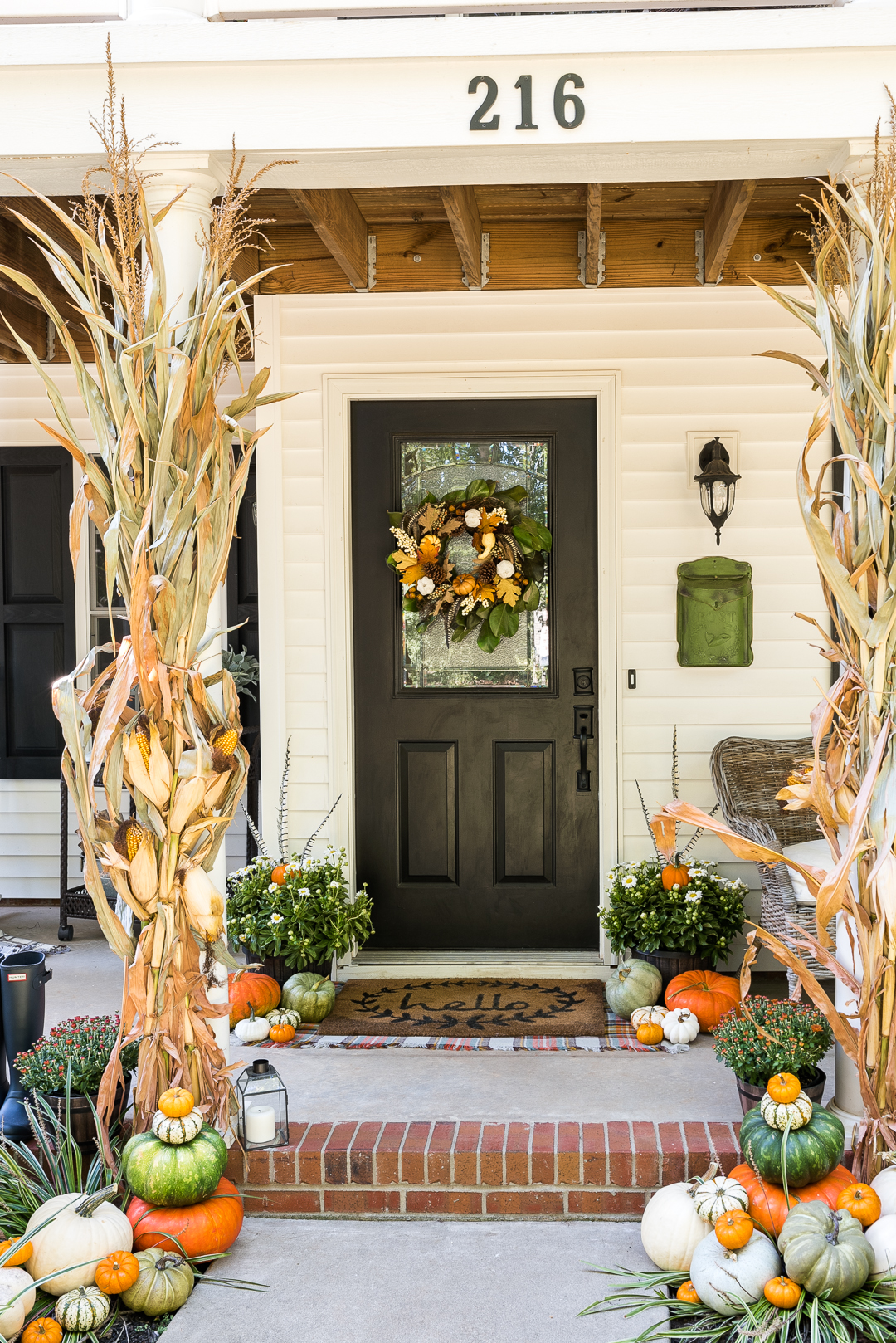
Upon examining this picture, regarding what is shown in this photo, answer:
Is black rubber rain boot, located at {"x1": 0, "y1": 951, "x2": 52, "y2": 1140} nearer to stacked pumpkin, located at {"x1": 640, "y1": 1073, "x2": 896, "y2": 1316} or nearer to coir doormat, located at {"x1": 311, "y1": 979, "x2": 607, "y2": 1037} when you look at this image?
coir doormat, located at {"x1": 311, "y1": 979, "x2": 607, "y2": 1037}

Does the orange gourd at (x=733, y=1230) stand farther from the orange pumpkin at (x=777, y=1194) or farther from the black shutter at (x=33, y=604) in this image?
the black shutter at (x=33, y=604)

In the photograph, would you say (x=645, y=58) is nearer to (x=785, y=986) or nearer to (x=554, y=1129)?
(x=554, y=1129)

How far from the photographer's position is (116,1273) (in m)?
2.21

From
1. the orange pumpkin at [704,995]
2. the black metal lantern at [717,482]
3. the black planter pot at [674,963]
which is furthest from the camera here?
the black metal lantern at [717,482]

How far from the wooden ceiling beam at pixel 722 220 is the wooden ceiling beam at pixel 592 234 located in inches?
15.8

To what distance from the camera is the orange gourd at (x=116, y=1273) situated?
7.22 ft

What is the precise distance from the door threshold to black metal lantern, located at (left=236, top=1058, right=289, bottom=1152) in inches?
58.2

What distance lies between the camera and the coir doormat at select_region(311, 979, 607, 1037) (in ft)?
11.8

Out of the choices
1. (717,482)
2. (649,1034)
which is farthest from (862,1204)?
(717,482)

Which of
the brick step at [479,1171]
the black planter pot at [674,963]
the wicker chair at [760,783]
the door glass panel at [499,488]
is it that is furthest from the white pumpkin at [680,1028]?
the door glass panel at [499,488]

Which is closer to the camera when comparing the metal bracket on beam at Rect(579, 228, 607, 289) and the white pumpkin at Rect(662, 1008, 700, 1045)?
the white pumpkin at Rect(662, 1008, 700, 1045)

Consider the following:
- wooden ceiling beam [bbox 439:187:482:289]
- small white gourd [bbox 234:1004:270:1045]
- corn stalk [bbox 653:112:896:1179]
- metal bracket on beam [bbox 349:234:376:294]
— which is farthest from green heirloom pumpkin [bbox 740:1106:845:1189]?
metal bracket on beam [bbox 349:234:376:294]

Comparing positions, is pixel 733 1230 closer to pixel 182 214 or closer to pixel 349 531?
pixel 182 214

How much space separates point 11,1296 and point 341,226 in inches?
124
